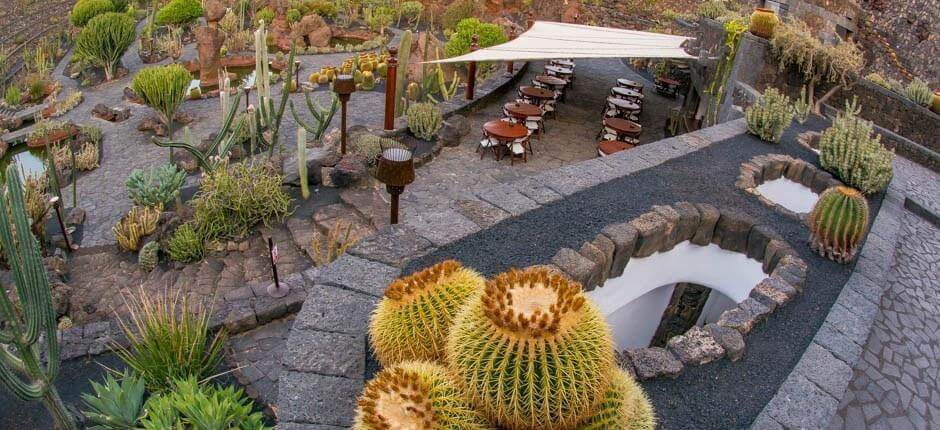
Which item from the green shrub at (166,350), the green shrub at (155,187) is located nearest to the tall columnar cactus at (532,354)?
the green shrub at (166,350)

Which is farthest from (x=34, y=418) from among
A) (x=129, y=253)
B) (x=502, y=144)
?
(x=502, y=144)

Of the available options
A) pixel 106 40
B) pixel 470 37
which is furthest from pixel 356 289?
pixel 106 40

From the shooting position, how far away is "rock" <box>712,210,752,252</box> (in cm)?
482

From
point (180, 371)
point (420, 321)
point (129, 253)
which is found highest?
point (420, 321)

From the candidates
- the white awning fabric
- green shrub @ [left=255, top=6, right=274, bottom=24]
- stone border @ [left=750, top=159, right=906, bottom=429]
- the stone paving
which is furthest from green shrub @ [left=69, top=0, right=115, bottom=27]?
the stone paving

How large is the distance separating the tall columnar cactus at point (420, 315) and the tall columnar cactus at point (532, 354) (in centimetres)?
37

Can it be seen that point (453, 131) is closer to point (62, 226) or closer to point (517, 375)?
point (62, 226)

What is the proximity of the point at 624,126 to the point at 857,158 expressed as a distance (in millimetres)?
2802

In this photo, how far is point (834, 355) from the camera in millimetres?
3438

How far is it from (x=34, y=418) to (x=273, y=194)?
9.62 ft

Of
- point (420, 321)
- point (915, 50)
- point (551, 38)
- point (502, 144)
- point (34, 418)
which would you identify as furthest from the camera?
point (915, 50)

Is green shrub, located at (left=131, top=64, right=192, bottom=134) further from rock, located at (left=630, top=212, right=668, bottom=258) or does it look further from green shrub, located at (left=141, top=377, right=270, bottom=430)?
rock, located at (left=630, top=212, right=668, bottom=258)

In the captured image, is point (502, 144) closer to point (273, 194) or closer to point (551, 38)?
point (551, 38)

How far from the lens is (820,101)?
362 inches
